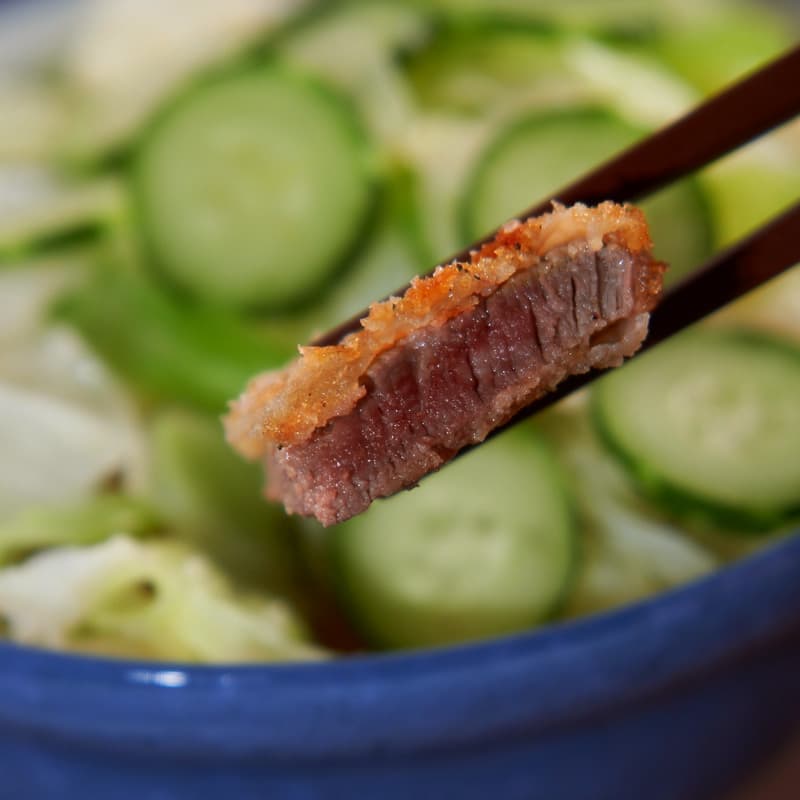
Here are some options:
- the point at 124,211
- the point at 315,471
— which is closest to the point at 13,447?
the point at 124,211

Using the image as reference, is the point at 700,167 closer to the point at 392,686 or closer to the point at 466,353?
the point at 466,353

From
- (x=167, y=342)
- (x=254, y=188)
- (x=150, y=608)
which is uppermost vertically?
(x=254, y=188)

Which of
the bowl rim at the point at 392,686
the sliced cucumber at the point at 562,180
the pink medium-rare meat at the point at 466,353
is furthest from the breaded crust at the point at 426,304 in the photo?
the sliced cucumber at the point at 562,180

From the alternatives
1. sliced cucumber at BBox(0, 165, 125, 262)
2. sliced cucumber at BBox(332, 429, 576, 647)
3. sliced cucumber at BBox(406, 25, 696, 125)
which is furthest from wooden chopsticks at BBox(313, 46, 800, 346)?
sliced cucumber at BBox(0, 165, 125, 262)

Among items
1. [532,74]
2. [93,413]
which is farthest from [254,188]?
[532,74]

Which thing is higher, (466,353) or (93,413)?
(466,353)
